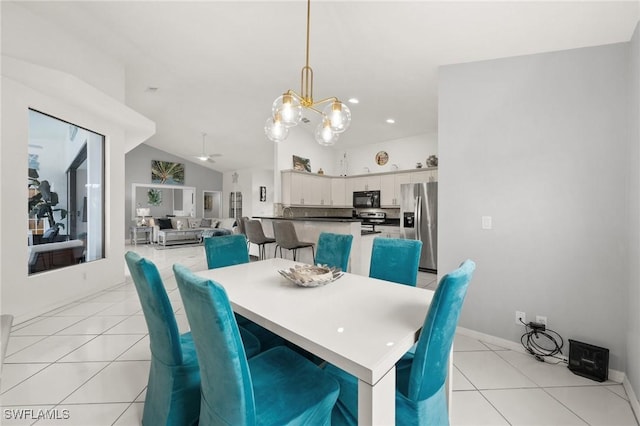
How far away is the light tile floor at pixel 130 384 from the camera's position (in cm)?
157

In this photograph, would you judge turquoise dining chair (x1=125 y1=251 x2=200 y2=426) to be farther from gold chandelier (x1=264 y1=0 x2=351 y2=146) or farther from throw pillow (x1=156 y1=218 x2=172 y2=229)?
throw pillow (x1=156 y1=218 x2=172 y2=229)

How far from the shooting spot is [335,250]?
2400 millimetres

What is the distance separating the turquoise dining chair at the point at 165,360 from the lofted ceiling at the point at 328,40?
2453mm

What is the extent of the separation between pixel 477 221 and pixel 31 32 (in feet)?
15.2

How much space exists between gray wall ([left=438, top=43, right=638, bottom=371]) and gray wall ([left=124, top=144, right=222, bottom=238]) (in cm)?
914

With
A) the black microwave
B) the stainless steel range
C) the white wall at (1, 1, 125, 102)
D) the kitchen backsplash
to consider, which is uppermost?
the white wall at (1, 1, 125, 102)

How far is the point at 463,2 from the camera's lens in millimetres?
1968

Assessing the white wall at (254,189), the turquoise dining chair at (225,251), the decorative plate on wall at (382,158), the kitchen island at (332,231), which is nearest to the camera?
the turquoise dining chair at (225,251)

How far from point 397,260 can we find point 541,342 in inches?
54.7

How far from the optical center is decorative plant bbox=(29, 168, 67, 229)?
2.92 meters

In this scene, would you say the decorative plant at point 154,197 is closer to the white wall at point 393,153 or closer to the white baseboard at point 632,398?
the white wall at point 393,153

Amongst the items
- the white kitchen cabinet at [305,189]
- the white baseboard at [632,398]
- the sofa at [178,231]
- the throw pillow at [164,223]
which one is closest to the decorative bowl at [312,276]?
the white baseboard at [632,398]

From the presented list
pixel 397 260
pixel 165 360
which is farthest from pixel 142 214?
pixel 397 260

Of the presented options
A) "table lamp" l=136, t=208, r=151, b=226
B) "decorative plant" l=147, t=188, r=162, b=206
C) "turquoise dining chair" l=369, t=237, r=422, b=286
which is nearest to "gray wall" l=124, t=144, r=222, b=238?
"table lamp" l=136, t=208, r=151, b=226
